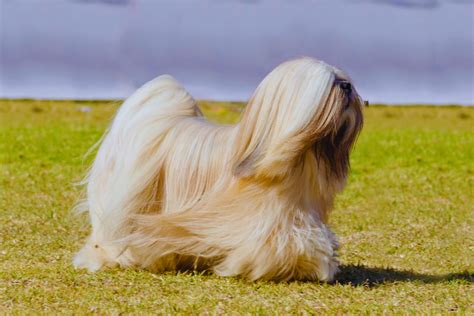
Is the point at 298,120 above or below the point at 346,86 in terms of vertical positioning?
below

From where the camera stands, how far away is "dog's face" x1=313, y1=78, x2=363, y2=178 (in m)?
5.49

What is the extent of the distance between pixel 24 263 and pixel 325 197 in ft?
7.27

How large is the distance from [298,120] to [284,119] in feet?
0.33

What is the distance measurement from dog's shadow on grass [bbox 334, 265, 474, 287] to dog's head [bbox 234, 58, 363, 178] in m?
0.86

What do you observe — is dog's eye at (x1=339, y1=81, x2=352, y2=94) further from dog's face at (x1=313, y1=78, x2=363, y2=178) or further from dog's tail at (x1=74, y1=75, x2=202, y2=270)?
dog's tail at (x1=74, y1=75, x2=202, y2=270)

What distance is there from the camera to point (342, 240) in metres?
8.05

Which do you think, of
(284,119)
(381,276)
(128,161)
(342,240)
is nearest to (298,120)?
(284,119)

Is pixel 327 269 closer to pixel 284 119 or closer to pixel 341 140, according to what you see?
pixel 341 140

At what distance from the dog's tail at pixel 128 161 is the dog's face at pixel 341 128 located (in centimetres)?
114

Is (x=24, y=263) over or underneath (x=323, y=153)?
underneath

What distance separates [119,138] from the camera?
6.38m

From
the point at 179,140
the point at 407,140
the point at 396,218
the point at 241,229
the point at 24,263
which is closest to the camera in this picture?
the point at 241,229

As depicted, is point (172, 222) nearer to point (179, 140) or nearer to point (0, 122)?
point (179, 140)

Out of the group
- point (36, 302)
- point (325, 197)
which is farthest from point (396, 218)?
point (36, 302)
